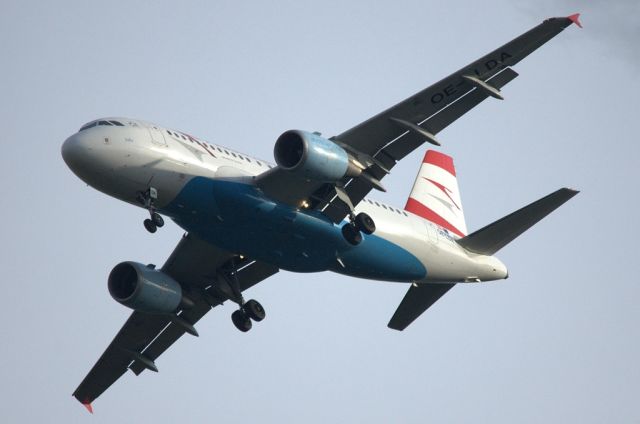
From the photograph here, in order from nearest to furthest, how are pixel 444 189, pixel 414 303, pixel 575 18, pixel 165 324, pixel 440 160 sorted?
pixel 575 18, pixel 414 303, pixel 165 324, pixel 444 189, pixel 440 160

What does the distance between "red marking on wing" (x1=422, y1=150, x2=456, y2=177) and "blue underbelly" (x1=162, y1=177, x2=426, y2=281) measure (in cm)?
999

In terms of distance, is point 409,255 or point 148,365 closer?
point 409,255

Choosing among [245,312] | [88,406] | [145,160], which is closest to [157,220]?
[145,160]

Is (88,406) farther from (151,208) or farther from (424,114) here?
(424,114)

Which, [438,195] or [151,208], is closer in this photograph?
[151,208]

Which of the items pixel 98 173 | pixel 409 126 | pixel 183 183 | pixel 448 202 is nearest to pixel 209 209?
pixel 183 183

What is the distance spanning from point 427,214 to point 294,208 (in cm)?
1113

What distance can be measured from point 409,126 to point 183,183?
873 centimetres

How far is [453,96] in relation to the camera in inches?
1708

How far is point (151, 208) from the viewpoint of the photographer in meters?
42.0

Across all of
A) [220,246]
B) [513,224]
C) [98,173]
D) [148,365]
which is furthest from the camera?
[148,365]

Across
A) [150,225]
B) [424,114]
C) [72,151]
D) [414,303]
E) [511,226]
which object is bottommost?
[150,225]

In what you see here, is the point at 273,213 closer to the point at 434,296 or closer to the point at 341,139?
the point at 341,139

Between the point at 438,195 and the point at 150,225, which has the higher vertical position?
the point at 438,195
